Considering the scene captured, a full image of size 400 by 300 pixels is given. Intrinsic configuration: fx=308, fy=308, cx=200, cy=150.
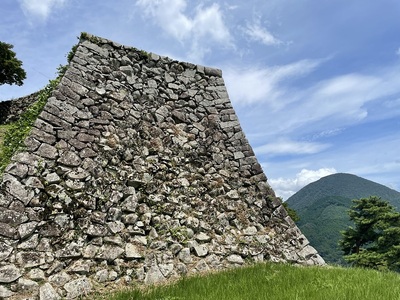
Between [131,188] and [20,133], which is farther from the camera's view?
[20,133]

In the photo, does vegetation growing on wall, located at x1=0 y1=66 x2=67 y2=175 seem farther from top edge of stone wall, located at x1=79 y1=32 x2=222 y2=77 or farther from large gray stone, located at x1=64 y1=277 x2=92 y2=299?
large gray stone, located at x1=64 y1=277 x2=92 y2=299

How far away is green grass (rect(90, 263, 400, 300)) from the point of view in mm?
5585

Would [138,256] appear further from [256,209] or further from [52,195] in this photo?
[256,209]

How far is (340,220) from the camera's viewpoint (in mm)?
142875

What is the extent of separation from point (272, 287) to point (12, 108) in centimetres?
2277

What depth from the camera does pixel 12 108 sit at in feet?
73.1

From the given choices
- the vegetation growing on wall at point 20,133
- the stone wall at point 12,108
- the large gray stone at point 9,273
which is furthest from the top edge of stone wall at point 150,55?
the stone wall at point 12,108

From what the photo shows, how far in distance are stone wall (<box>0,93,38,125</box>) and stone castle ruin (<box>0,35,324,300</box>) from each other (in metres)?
13.0

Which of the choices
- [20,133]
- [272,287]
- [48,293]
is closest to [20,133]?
[20,133]

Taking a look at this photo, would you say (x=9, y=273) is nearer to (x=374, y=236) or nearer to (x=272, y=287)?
(x=272, y=287)

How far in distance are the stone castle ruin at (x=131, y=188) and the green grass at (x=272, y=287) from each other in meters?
0.92

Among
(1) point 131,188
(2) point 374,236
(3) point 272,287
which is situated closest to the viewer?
(3) point 272,287

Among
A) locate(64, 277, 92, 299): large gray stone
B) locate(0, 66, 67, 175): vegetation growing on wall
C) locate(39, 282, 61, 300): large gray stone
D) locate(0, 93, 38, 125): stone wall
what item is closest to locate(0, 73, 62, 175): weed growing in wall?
locate(0, 66, 67, 175): vegetation growing on wall

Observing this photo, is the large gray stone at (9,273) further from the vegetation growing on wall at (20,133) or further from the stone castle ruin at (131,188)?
the vegetation growing on wall at (20,133)
